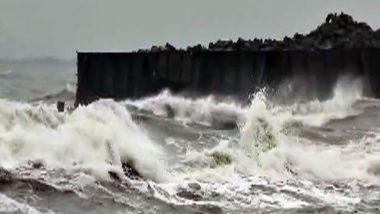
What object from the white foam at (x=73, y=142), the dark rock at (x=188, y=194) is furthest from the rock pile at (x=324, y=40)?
the dark rock at (x=188, y=194)

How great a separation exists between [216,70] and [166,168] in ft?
55.9

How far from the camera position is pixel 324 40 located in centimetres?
3372

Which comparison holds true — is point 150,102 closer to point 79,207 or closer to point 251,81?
point 251,81

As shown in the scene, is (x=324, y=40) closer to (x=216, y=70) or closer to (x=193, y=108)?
(x=216, y=70)

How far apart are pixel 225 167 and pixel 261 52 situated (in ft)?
53.2

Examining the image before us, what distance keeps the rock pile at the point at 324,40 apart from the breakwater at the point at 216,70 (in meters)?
1.21

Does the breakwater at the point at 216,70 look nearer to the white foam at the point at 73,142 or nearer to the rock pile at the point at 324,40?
the rock pile at the point at 324,40

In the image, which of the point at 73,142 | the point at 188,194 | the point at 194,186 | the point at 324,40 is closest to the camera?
the point at 188,194

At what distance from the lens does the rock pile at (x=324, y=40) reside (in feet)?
103

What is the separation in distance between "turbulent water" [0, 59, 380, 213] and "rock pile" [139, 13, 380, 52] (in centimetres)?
1414

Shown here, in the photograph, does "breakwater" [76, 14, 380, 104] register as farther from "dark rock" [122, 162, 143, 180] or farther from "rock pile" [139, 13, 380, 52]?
"dark rock" [122, 162, 143, 180]

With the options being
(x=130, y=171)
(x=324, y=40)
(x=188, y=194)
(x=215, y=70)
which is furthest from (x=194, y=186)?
(x=324, y=40)

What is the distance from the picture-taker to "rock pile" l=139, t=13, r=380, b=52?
31500mm

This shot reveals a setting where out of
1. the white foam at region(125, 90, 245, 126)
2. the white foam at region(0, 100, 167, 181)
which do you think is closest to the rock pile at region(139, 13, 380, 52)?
the white foam at region(125, 90, 245, 126)
